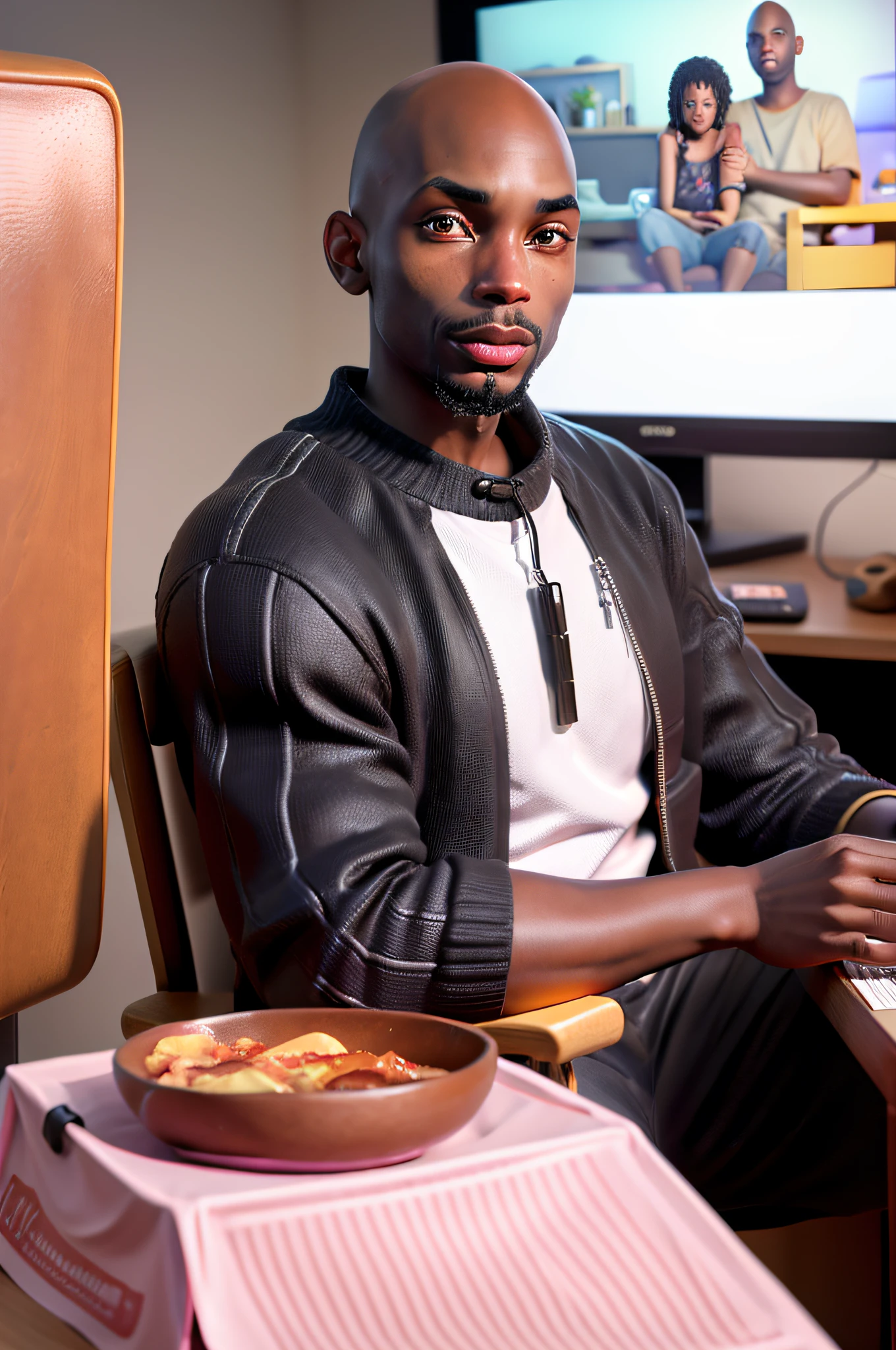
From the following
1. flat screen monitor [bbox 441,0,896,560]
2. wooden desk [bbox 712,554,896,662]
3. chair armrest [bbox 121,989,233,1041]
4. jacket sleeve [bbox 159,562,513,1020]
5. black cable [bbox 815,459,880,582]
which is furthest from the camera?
black cable [bbox 815,459,880,582]

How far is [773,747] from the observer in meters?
1.29

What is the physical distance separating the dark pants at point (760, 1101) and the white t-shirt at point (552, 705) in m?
0.14

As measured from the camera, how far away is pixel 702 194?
1.78 m

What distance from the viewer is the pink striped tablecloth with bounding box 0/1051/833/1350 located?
20.4 inches

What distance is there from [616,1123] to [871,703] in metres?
1.28

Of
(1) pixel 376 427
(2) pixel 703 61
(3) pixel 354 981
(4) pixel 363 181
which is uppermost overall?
(2) pixel 703 61

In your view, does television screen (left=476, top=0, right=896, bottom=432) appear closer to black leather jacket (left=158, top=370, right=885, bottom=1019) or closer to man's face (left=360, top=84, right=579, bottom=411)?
black leather jacket (left=158, top=370, right=885, bottom=1019)

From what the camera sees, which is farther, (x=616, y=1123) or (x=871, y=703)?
(x=871, y=703)

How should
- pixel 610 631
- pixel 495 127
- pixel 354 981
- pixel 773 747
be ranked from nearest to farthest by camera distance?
pixel 354 981
pixel 495 127
pixel 610 631
pixel 773 747

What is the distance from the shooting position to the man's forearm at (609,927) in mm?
907

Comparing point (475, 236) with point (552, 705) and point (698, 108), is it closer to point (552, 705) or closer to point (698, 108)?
point (552, 705)

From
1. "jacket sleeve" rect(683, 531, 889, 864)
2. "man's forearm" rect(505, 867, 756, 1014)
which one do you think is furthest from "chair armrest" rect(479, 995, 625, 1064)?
"jacket sleeve" rect(683, 531, 889, 864)

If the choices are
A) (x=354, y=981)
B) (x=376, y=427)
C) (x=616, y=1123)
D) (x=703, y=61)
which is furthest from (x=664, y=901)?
(x=703, y=61)

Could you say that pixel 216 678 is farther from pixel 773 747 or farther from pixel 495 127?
pixel 773 747
